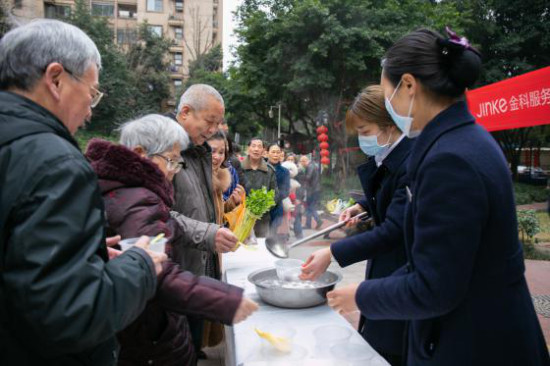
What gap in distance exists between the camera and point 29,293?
35.7 inches

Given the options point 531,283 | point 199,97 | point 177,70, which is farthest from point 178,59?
point 199,97

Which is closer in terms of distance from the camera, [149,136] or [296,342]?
[296,342]

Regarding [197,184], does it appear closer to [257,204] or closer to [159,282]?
[257,204]

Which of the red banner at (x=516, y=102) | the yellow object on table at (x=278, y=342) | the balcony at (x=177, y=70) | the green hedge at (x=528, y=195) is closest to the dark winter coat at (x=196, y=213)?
the yellow object on table at (x=278, y=342)

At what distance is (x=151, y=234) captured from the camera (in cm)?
156

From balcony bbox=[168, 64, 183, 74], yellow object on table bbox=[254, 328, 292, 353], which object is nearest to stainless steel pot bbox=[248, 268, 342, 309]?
yellow object on table bbox=[254, 328, 292, 353]

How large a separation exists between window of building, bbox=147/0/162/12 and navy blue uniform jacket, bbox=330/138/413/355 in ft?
144

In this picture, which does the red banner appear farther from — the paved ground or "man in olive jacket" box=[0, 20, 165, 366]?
"man in olive jacket" box=[0, 20, 165, 366]

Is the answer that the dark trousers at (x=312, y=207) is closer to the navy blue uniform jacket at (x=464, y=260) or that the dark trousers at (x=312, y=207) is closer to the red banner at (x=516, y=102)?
the red banner at (x=516, y=102)

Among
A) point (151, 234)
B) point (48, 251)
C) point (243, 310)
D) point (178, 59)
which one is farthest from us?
point (178, 59)

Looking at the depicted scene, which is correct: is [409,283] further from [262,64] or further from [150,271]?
[262,64]

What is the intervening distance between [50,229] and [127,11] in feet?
148

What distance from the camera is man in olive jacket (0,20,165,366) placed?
0.92 m

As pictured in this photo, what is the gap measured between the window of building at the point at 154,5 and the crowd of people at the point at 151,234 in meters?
43.8
